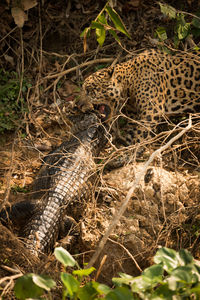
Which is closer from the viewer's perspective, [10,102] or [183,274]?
[183,274]

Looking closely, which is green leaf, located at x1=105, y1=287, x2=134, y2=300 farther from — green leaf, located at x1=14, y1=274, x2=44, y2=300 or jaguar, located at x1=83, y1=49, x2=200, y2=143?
jaguar, located at x1=83, y1=49, x2=200, y2=143

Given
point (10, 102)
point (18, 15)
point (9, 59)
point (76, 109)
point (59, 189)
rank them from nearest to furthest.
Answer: point (59, 189)
point (76, 109)
point (18, 15)
point (10, 102)
point (9, 59)

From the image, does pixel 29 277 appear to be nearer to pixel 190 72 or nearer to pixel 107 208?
pixel 107 208

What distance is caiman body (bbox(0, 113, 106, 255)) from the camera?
2.93 m

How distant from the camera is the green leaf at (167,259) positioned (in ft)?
6.01

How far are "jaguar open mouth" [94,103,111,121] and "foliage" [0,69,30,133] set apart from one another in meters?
0.89

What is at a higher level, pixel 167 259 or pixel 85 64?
pixel 85 64

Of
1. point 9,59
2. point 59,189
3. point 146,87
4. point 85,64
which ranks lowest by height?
point 59,189

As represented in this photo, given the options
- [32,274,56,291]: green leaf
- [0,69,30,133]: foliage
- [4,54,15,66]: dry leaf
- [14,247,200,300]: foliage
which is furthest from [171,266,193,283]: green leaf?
[4,54,15,66]: dry leaf

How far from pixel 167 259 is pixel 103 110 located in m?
2.36

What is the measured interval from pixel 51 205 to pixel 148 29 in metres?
2.89

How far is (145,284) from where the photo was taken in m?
1.77

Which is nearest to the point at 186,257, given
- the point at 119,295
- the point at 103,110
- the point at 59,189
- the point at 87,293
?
the point at 119,295

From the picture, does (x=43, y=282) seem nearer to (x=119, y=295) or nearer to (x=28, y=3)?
(x=119, y=295)
